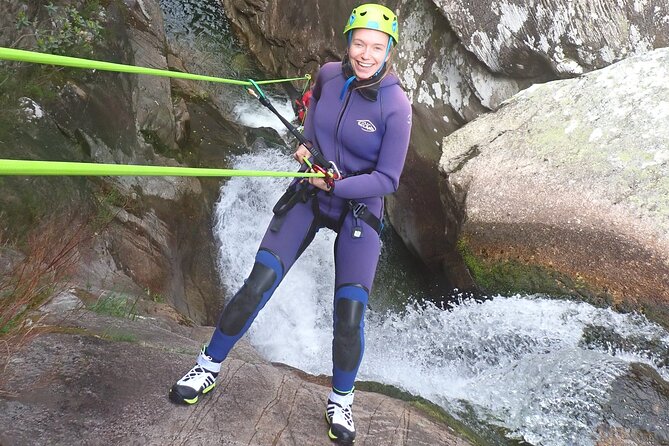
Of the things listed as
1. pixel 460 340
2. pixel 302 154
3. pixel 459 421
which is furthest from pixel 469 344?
pixel 302 154

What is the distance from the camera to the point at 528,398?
5379 mm

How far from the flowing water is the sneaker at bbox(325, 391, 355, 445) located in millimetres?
2033

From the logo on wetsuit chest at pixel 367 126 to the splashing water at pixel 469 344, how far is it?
3.13m

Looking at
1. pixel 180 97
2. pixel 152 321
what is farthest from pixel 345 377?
pixel 180 97

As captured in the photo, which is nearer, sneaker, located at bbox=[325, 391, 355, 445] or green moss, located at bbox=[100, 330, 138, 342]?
sneaker, located at bbox=[325, 391, 355, 445]

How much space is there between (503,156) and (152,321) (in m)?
5.31

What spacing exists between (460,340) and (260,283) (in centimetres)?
408

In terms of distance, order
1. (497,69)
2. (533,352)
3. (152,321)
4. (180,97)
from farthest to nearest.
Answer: (497,69) → (180,97) → (533,352) → (152,321)

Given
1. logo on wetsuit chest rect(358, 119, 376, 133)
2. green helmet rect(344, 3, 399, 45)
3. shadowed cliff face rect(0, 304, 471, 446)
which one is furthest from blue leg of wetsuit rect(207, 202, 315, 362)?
green helmet rect(344, 3, 399, 45)

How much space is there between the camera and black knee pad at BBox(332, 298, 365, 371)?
3.36 m

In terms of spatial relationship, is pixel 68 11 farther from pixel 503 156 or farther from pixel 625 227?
pixel 625 227

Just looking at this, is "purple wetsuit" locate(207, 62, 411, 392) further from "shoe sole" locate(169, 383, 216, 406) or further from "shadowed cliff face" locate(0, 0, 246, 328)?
"shadowed cliff face" locate(0, 0, 246, 328)

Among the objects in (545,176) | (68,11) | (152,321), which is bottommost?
(152,321)

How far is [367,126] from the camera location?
3.52 m
